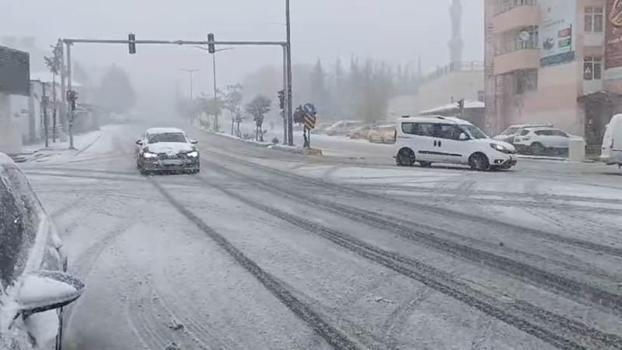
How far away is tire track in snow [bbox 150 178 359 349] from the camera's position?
524 cm

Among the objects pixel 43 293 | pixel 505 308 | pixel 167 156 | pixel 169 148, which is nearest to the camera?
pixel 43 293

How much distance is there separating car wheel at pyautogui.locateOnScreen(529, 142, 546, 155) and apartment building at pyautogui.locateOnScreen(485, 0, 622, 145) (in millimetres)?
5106

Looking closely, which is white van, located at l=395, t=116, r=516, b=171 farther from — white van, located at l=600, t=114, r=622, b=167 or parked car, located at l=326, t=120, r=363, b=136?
parked car, located at l=326, t=120, r=363, b=136

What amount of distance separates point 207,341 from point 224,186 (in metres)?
12.8

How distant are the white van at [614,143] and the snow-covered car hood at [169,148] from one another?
13166mm

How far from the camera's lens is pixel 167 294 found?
6.71m

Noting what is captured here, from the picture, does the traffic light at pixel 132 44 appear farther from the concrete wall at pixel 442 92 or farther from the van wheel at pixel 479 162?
the concrete wall at pixel 442 92

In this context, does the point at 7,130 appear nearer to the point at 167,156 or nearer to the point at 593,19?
the point at 167,156

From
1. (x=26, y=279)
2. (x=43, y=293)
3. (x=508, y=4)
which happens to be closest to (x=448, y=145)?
(x=26, y=279)

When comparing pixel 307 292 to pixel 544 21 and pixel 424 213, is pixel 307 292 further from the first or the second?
pixel 544 21

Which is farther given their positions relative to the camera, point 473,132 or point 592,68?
point 592,68

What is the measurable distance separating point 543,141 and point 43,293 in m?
34.9

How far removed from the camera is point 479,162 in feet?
77.1

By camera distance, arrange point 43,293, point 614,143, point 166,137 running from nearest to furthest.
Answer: point 43,293, point 614,143, point 166,137
